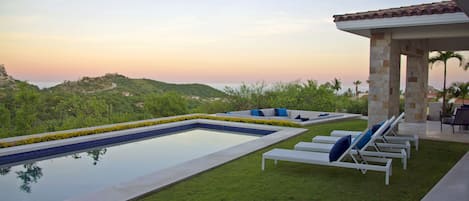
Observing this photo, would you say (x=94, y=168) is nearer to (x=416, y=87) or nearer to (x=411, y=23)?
(x=411, y=23)

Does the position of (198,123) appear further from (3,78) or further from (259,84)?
(3,78)

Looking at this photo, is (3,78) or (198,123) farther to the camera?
(3,78)

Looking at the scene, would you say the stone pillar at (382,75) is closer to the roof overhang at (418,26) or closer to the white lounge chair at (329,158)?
the roof overhang at (418,26)

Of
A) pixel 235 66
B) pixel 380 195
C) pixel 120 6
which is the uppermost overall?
pixel 120 6

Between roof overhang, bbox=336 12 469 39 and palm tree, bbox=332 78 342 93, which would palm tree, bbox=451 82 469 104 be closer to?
palm tree, bbox=332 78 342 93

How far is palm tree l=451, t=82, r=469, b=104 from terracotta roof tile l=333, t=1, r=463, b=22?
8.84 m

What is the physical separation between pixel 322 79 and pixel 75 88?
1462cm

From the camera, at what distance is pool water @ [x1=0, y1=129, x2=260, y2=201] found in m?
6.84

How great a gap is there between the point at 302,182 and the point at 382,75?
5876mm

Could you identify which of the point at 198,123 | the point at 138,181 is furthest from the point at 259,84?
the point at 138,181

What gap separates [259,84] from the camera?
20.3 meters

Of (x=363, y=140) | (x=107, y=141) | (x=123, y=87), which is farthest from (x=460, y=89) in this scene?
(x=123, y=87)

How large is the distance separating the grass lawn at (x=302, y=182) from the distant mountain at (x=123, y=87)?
13.2m

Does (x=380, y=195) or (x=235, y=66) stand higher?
(x=235, y=66)
